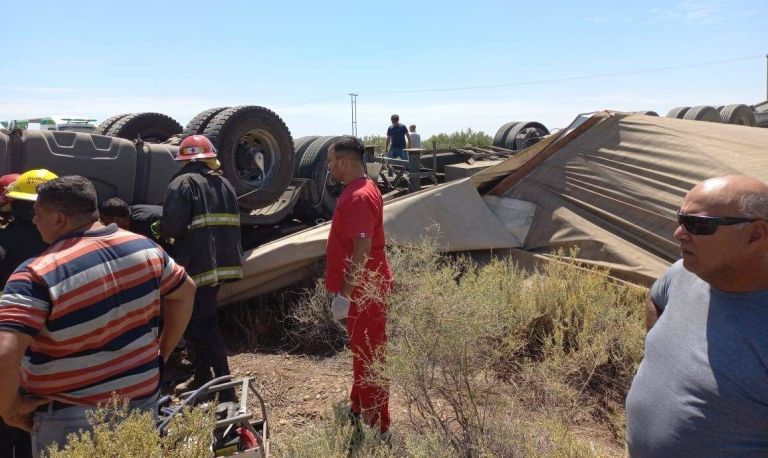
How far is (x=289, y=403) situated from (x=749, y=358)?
Result: 311 cm

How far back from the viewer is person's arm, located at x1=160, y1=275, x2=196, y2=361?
2.59 meters

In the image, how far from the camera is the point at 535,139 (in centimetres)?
1097

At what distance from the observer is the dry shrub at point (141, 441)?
68.4 inches

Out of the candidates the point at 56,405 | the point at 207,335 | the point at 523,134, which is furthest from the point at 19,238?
the point at 523,134

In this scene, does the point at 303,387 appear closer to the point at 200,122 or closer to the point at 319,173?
the point at 200,122

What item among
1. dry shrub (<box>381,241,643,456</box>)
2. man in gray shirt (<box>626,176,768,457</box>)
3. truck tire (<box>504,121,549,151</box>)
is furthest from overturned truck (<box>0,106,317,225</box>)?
truck tire (<box>504,121,549,151</box>)

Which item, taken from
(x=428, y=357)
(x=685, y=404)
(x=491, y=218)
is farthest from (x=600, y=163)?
(x=685, y=404)

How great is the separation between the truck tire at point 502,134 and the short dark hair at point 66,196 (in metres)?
10.1

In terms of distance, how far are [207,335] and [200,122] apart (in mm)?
2067

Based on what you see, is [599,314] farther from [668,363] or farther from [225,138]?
[225,138]

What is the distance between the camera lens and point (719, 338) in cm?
184

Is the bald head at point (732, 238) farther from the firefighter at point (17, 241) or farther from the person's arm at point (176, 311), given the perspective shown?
the firefighter at point (17, 241)

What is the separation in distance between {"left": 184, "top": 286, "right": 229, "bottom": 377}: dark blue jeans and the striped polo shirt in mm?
1812

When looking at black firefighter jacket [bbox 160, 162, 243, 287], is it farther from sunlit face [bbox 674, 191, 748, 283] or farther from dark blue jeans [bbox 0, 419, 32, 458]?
sunlit face [bbox 674, 191, 748, 283]
